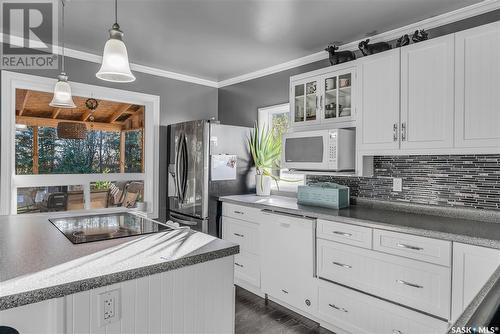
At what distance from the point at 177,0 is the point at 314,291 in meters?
2.41

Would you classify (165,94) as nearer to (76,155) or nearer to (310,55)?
(76,155)

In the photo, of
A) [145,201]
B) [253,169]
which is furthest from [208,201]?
[145,201]

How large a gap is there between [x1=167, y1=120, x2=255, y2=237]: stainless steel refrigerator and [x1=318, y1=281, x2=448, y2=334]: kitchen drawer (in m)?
1.46

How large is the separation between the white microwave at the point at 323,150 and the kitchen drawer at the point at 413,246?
0.73m

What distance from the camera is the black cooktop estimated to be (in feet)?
5.13

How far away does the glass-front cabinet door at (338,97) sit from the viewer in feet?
8.91

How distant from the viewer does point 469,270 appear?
5.66 feet

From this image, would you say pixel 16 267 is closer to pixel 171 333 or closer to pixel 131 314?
pixel 131 314

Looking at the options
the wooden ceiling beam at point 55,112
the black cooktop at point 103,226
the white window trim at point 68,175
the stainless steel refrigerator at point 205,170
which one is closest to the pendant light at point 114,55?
the black cooktop at point 103,226

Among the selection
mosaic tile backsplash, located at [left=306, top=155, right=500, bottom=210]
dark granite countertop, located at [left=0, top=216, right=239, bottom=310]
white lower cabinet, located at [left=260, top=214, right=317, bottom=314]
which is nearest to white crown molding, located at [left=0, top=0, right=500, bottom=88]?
mosaic tile backsplash, located at [left=306, top=155, right=500, bottom=210]

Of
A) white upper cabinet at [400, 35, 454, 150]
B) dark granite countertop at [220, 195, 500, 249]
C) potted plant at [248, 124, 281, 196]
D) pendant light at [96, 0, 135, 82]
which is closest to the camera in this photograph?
pendant light at [96, 0, 135, 82]

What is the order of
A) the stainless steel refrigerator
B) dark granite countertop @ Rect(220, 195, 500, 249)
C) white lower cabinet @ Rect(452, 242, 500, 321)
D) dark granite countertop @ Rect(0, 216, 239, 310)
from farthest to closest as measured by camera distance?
the stainless steel refrigerator < dark granite countertop @ Rect(220, 195, 500, 249) < white lower cabinet @ Rect(452, 242, 500, 321) < dark granite countertop @ Rect(0, 216, 239, 310)

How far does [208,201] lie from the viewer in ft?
11.0

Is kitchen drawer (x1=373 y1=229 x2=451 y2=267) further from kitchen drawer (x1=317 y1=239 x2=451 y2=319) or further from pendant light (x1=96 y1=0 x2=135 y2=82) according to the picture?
pendant light (x1=96 y1=0 x2=135 y2=82)
